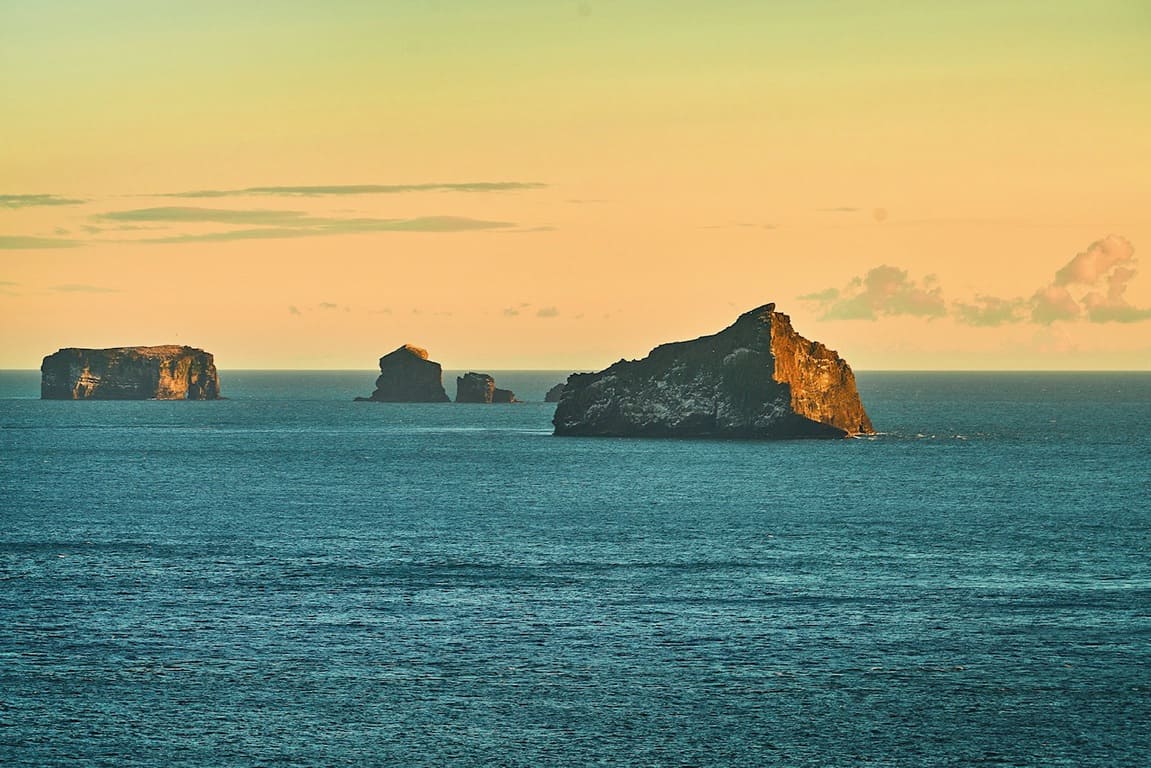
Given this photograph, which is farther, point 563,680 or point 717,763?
point 563,680

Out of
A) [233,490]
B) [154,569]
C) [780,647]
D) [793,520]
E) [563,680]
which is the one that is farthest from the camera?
[233,490]

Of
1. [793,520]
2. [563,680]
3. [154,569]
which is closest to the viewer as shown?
[563,680]

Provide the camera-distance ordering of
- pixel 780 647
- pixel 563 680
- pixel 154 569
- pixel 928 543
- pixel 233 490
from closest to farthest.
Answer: pixel 563 680, pixel 780 647, pixel 154 569, pixel 928 543, pixel 233 490

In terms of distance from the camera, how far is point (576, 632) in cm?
7738

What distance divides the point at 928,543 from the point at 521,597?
135ft

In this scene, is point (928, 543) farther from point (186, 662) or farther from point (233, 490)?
point (233, 490)

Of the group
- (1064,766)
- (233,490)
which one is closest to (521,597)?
(1064,766)

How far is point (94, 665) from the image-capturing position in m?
69.6

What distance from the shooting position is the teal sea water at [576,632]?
192 feet

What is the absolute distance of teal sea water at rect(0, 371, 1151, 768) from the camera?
192 ft

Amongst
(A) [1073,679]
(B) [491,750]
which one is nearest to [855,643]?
(A) [1073,679]

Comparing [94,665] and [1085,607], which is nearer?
[94,665]

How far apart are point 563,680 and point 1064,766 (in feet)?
76.6

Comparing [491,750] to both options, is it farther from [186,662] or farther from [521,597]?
[521,597]
